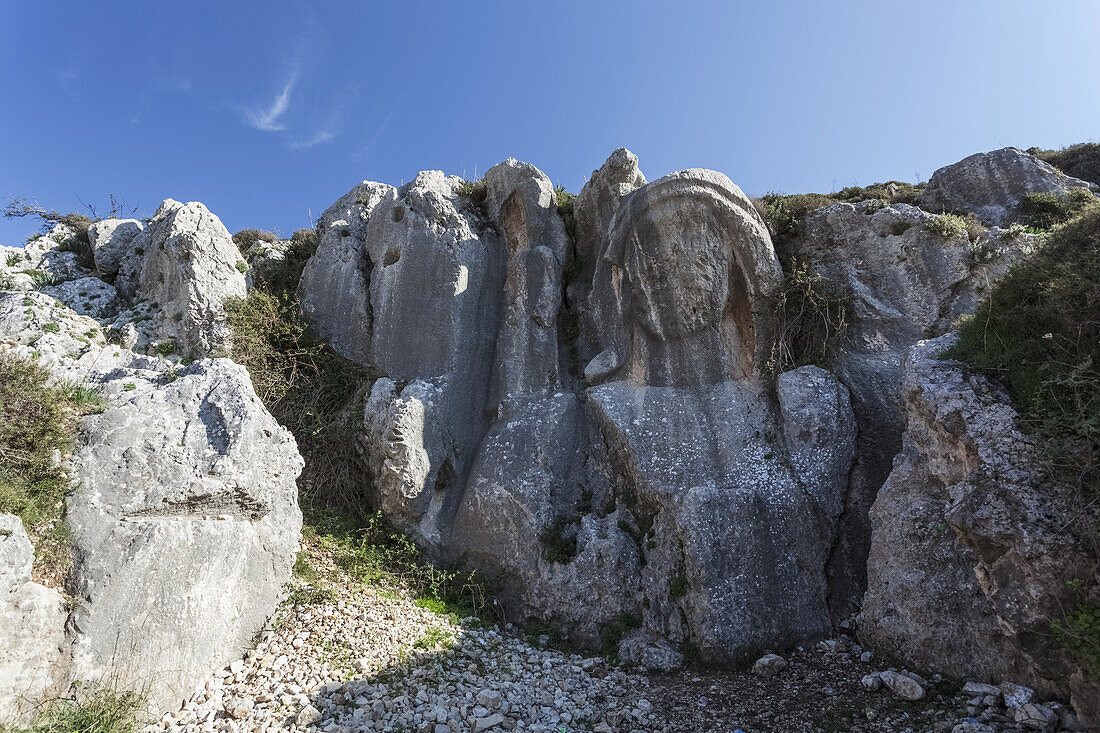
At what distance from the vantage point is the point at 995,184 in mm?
9992

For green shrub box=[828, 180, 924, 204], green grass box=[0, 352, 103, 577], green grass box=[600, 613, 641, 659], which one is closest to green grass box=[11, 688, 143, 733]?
green grass box=[0, 352, 103, 577]

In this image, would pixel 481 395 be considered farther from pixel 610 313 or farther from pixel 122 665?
pixel 122 665

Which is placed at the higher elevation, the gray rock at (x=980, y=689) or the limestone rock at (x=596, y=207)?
the limestone rock at (x=596, y=207)

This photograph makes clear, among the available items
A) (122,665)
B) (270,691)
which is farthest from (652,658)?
(122,665)

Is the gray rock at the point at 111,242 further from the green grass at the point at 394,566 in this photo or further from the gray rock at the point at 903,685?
the gray rock at the point at 903,685

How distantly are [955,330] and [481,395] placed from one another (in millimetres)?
6707

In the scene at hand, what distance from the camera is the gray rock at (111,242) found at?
1091cm

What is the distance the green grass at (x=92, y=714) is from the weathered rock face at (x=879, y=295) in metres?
7.12

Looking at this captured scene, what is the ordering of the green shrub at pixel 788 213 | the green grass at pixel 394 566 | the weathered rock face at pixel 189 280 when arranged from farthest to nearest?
the green shrub at pixel 788 213 < the weathered rock face at pixel 189 280 < the green grass at pixel 394 566

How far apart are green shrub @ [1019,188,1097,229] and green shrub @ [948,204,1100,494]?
12.0 feet

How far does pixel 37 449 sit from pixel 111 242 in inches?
270

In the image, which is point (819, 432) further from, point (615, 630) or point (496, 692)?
point (496, 692)

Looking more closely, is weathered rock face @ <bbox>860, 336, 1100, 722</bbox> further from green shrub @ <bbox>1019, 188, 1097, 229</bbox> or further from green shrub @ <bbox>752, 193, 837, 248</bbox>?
green shrub @ <bbox>1019, 188, 1097, 229</bbox>

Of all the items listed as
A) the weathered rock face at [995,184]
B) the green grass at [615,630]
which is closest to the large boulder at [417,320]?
the green grass at [615,630]
